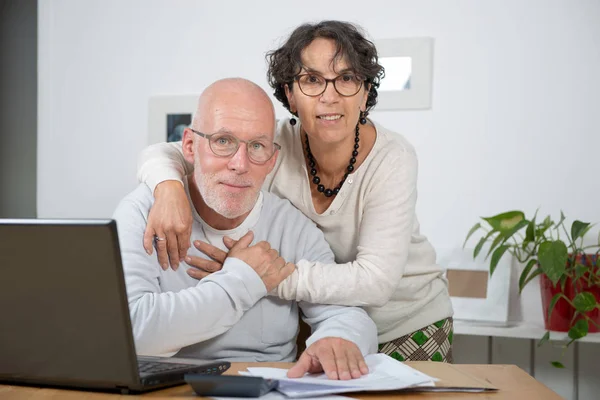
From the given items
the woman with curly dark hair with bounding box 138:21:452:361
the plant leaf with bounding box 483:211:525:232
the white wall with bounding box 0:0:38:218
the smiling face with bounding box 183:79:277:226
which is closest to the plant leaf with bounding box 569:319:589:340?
the plant leaf with bounding box 483:211:525:232

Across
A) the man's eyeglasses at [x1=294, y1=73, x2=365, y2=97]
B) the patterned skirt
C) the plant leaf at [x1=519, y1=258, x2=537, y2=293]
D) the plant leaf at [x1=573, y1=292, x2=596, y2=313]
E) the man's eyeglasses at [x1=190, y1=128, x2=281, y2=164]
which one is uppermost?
the man's eyeglasses at [x1=294, y1=73, x2=365, y2=97]

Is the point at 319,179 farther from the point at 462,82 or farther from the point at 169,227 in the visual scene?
the point at 462,82

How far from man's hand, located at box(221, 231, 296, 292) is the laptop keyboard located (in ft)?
1.30

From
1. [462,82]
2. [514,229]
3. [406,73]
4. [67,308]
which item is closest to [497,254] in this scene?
[514,229]

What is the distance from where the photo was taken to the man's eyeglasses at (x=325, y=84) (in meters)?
1.87

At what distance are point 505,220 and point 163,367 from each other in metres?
2.02

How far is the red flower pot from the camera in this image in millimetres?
2760

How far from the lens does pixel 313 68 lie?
187cm

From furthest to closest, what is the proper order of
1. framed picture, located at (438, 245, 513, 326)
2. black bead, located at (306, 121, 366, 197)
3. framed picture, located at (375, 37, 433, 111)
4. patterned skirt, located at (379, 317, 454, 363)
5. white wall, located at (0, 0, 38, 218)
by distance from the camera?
white wall, located at (0, 0, 38, 218), framed picture, located at (375, 37, 433, 111), framed picture, located at (438, 245, 513, 326), patterned skirt, located at (379, 317, 454, 363), black bead, located at (306, 121, 366, 197)

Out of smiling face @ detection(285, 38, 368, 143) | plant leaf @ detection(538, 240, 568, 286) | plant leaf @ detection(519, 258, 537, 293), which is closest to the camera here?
smiling face @ detection(285, 38, 368, 143)

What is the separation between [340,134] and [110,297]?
100cm

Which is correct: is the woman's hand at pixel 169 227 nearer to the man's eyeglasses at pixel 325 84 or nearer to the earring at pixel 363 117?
the man's eyeglasses at pixel 325 84

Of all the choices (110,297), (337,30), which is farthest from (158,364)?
(337,30)

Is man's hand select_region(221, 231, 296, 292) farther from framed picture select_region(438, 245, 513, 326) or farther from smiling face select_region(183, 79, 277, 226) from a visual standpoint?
framed picture select_region(438, 245, 513, 326)
